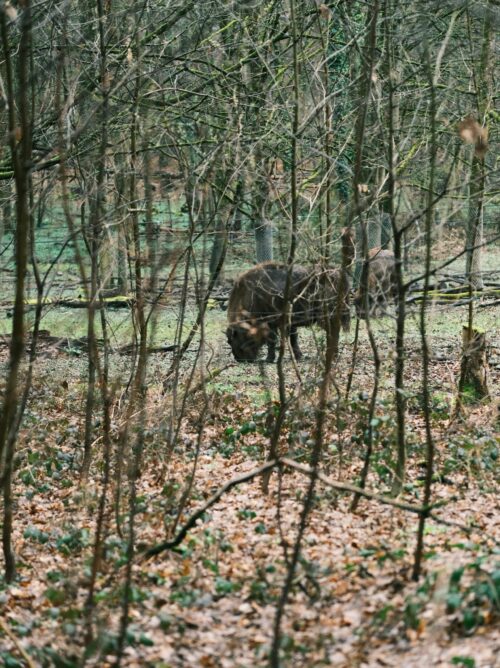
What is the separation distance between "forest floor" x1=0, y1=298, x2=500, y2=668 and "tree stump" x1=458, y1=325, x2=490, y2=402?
0.25 metres

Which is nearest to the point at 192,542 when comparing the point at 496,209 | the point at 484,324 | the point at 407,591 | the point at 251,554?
the point at 251,554

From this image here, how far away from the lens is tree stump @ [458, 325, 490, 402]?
11.7 metres

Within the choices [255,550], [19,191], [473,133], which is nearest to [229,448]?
[255,550]

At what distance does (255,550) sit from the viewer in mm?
7406

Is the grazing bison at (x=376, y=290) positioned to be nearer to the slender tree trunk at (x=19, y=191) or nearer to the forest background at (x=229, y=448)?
the forest background at (x=229, y=448)

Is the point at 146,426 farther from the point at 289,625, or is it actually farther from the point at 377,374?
the point at 289,625

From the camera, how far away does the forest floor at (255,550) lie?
217 inches

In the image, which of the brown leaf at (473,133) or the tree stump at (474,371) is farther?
the tree stump at (474,371)

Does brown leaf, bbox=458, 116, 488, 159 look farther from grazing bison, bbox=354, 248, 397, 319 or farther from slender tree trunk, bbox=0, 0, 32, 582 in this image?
slender tree trunk, bbox=0, 0, 32, 582

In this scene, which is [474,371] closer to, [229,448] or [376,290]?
[376,290]

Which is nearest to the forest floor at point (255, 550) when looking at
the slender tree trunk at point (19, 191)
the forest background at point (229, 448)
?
the forest background at point (229, 448)

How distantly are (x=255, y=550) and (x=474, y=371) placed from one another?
527cm

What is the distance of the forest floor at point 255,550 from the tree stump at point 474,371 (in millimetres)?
246

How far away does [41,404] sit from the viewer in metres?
12.8
